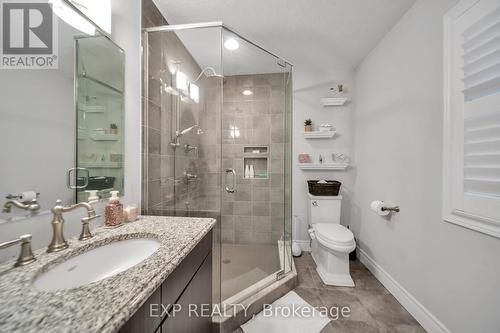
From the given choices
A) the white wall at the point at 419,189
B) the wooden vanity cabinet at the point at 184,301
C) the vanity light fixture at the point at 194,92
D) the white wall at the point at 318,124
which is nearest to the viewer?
the wooden vanity cabinet at the point at 184,301

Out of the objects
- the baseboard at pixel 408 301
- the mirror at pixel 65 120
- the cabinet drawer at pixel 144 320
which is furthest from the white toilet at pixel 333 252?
the mirror at pixel 65 120

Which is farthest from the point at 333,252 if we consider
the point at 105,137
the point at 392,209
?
the point at 105,137

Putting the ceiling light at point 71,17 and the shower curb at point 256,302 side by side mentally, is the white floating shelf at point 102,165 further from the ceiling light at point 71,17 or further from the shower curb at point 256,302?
the shower curb at point 256,302

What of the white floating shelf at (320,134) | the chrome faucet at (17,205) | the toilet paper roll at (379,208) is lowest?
the toilet paper roll at (379,208)

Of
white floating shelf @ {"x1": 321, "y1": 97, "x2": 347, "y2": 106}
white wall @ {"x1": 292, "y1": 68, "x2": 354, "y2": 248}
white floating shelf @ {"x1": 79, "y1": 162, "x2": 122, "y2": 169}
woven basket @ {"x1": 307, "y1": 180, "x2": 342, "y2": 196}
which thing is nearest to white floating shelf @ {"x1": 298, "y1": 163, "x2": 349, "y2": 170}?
white wall @ {"x1": 292, "y1": 68, "x2": 354, "y2": 248}

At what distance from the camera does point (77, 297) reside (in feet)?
1.54

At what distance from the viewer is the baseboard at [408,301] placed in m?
1.25

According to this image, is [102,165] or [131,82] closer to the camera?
[102,165]

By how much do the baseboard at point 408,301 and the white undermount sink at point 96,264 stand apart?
1927 mm

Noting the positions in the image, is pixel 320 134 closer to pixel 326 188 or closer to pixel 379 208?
pixel 326 188

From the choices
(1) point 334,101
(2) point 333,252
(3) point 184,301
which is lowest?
(2) point 333,252

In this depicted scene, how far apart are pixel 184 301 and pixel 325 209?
1.88 meters

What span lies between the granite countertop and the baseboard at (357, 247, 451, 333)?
→ 1.79m

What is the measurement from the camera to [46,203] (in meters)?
0.77
